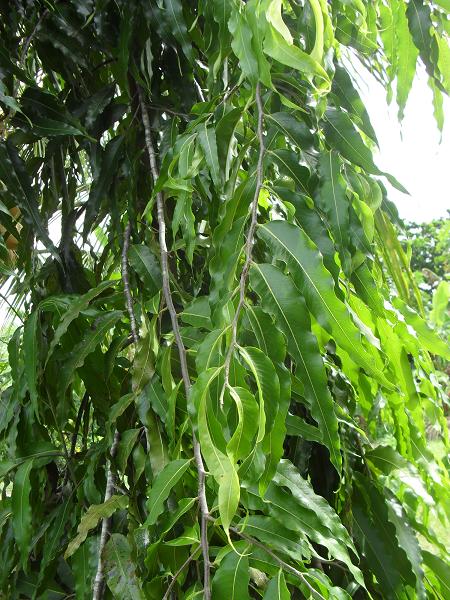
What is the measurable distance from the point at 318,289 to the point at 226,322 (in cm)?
6

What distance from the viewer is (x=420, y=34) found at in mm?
578

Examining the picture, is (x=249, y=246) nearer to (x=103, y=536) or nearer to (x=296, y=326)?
(x=296, y=326)

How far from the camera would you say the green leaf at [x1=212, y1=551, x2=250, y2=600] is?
518 millimetres

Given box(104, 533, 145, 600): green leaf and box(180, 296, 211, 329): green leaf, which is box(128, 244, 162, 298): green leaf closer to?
box(180, 296, 211, 329): green leaf

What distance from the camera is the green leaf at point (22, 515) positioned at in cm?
80

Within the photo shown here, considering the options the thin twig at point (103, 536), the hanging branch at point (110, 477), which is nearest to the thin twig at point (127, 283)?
the hanging branch at point (110, 477)

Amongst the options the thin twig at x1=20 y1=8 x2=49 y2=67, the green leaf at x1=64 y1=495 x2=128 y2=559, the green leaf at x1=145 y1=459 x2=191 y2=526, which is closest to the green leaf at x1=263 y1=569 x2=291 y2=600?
the green leaf at x1=145 y1=459 x2=191 y2=526

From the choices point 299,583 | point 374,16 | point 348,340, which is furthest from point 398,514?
point 374,16

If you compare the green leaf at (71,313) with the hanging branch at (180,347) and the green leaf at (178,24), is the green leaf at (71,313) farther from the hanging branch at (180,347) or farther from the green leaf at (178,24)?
the green leaf at (178,24)

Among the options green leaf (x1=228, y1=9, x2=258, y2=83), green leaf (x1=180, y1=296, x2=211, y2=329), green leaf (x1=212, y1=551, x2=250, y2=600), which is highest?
green leaf (x1=228, y1=9, x2=258, y2=83)

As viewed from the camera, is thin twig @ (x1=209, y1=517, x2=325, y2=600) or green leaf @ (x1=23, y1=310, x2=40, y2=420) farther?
green leaf @ (x1=23, y1=310, x2=40, y2=420)

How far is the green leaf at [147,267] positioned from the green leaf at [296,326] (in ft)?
1.06

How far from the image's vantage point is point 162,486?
574mm

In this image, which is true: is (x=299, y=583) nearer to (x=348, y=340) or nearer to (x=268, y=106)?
(x=348, y=340)
